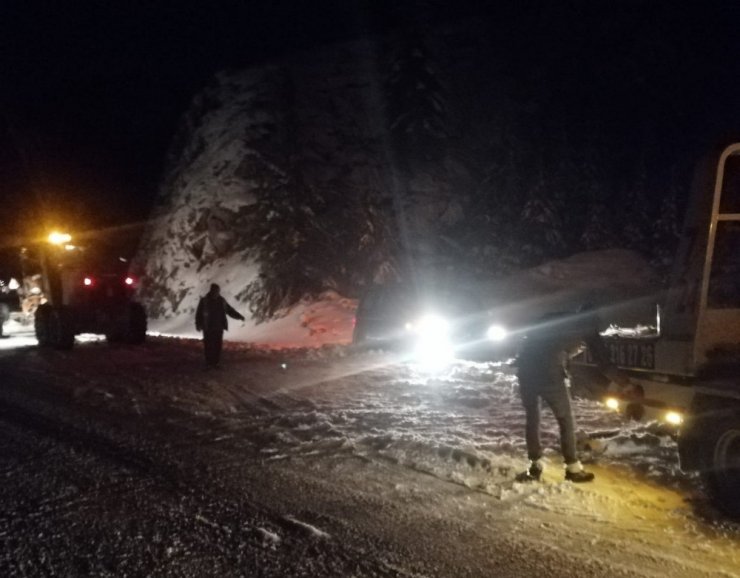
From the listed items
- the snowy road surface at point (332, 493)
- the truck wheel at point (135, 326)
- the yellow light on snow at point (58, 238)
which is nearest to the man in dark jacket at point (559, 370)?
the snowy road surface at point (332, 493)

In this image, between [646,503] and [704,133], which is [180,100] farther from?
[646,503]

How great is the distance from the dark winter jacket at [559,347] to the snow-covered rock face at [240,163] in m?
20.3

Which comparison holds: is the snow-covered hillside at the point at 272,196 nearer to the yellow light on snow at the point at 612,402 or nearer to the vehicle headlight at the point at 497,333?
the vehicle headlight at the point at 497,333

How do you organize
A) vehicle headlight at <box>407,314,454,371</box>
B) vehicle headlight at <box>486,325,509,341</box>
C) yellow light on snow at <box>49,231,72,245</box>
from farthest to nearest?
yellow light on snow at <box>49,231,72,245</box> → vehicle headlight at <box>407,314,454,371</box> → vehicle headlight at <box>486,325,509,341</box>

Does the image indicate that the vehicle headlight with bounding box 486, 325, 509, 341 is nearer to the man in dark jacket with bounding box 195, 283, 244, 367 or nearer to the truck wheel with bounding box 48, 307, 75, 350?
the man in dark jacket with bounding box 195, 283, 244, 367

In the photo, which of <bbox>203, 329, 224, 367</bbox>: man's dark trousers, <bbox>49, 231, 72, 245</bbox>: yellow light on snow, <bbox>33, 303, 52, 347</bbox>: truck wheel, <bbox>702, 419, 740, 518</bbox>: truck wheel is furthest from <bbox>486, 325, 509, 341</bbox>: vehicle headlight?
<bbox>49, 231, 72, 245</bbox>: yellow light on snow

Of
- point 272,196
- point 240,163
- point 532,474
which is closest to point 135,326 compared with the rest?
point 272,196

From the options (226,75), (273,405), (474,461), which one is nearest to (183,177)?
(226,75)

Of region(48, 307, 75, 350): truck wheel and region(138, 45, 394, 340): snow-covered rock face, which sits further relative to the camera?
region(138, 45, 394, 340): snow-covered rock face

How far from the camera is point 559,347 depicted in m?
6.84

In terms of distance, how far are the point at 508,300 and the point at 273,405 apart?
2191cm

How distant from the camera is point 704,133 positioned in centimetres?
4166

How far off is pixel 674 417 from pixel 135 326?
700 inches

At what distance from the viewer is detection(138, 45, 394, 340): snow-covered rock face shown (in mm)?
31641
